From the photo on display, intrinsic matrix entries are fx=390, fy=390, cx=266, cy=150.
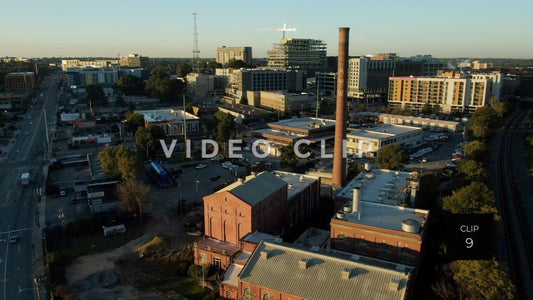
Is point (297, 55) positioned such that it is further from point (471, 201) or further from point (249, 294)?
point (249, 294)

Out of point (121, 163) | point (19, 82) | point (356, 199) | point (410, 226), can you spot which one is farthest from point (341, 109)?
point (19, 82)

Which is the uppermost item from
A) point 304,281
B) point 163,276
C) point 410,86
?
point 410,86

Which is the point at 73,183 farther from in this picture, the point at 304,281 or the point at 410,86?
the point at 410,86

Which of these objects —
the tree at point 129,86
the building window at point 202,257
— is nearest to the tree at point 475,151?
the building window at point 202,257

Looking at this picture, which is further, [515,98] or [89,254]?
[515,98]

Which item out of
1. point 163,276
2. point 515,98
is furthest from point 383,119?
point 163,276

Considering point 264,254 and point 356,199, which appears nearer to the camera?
point 264,254

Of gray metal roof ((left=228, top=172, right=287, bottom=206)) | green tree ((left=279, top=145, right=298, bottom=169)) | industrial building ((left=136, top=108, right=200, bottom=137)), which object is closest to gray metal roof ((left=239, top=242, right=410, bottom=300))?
gray metal roof ((left=228, top=172, right=287, bottom=206))
